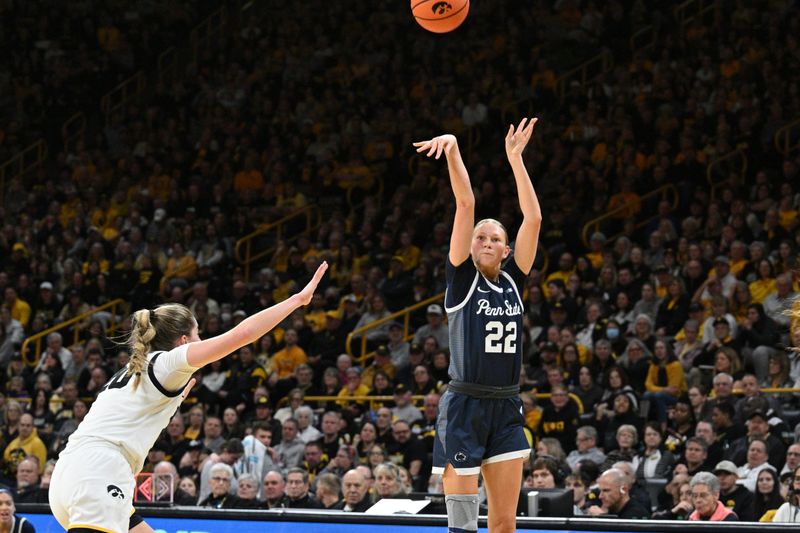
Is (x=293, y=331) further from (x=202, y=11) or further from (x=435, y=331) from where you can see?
(x=202, y=11)

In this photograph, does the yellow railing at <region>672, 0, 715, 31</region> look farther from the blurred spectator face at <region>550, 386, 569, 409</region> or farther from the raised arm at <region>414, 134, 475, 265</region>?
the raised arm at <region>414, 134, 475, 265</region>

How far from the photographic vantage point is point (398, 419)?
Answer: 1426cm

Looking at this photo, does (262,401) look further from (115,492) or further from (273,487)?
(115,492)

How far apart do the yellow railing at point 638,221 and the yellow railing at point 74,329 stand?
24.5 ft

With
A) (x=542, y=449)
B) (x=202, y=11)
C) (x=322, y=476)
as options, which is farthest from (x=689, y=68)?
(x=202, y=11)

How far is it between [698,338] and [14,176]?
1597 cm

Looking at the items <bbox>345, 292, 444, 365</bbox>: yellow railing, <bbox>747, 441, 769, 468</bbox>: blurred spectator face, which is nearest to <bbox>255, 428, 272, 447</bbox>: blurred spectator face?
<bbox>345, 292, 444, 365</bbox>: yellow railing

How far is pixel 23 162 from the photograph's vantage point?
2573cm

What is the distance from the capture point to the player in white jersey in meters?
5.93

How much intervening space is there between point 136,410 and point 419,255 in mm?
12746

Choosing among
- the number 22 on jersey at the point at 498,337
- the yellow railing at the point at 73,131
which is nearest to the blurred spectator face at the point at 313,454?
the number 22 on jersey at the point at 498,337

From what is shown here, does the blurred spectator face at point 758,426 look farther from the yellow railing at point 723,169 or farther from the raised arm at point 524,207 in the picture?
the yellow railing at point 723,169

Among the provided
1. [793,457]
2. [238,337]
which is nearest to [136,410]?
[238,337]

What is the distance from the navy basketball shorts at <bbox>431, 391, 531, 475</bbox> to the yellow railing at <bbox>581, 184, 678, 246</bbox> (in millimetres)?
11040
